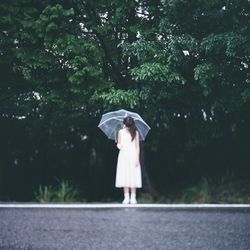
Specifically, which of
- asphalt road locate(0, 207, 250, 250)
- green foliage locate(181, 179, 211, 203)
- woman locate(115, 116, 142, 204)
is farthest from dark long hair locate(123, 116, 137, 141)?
asphalt road locate(0, 207, 250, 250)

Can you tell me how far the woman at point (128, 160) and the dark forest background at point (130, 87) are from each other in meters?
1.02

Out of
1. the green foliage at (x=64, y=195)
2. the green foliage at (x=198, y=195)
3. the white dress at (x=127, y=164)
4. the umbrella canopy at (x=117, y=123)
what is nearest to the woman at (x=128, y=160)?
the white dress at (x=127, y=164)

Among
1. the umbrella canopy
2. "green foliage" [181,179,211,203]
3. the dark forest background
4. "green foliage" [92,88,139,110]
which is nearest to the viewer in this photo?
the umbrella canopy

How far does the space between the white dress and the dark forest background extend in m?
1.08

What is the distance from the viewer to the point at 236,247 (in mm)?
3986

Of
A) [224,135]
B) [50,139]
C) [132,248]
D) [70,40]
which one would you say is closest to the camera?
[132,248]

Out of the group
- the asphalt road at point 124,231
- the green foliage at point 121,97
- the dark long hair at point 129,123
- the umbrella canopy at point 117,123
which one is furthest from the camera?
the green foliage at point 121,97

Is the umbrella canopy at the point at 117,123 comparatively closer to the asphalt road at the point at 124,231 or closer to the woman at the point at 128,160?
the woman at the point at 128,160

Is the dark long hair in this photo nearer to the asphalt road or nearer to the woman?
the woman

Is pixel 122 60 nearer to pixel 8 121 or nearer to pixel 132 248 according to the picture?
pixel 8 121

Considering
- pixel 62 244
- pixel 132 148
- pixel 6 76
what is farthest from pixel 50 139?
pixel 62 244

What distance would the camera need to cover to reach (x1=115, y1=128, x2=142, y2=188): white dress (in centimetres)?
1084

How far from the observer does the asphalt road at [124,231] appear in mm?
4145

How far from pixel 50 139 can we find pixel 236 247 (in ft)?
43.5
